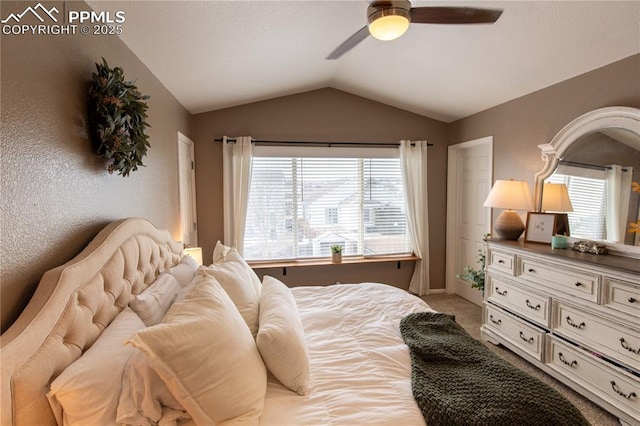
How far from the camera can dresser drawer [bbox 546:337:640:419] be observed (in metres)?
1.84

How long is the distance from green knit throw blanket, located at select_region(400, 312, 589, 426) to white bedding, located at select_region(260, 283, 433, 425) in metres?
0.06

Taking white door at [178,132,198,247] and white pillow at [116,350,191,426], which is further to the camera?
white door at [178,132,198,247]

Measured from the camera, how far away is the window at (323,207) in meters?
3.88

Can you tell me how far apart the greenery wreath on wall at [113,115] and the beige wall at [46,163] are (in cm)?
5

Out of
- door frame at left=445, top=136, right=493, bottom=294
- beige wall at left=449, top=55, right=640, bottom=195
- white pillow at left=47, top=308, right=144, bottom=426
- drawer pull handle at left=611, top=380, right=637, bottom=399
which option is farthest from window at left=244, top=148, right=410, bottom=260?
white pillow at left=47, top=308, right=144, bottom=426

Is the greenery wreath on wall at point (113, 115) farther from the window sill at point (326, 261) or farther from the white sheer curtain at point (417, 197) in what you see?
the white sheer curtain at point (417, 197)

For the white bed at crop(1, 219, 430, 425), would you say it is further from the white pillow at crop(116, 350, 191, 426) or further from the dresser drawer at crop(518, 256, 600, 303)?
the dresser drawer at crop(518, 256, 600, 303)

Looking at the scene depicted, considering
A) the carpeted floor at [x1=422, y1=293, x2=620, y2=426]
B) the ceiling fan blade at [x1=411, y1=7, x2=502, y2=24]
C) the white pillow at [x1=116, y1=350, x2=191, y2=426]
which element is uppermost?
the ceiling fan blade at [x1=411, y1=7, x2=502, y2=24]

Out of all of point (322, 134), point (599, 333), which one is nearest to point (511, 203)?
point (599, 333)

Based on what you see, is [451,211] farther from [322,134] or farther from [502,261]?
[322,134]

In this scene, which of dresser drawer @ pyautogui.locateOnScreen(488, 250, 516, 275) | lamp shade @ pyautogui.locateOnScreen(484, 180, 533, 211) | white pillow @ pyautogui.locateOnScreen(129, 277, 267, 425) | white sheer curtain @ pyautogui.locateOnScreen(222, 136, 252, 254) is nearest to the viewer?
white pillow @ pyautogui.locateOnScreen(129, 277, 267, 425)

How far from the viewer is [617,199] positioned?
2.30m

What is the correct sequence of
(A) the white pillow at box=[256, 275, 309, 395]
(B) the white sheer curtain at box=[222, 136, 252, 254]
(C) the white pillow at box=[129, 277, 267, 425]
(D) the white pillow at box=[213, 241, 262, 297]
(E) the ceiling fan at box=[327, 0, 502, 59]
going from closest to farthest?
(C) the white pillow at box=[129, 277, 267, 425] < (A) the white pillow at box=[256, 275, 309, 395] < (E) the ceiling fan at box=[327, 0, 502, 59] < (D) the white pillow at box=[213, 241, 262, 297] < (B) the white sheer curtain at box=[222, 136, 252, 254]
